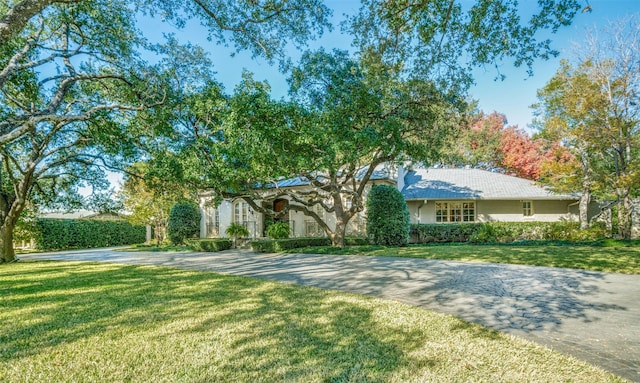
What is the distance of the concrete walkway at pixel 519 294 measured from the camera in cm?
372

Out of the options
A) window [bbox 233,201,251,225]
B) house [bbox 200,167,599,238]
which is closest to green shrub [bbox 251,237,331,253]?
house [bbox 200,167,599,238]

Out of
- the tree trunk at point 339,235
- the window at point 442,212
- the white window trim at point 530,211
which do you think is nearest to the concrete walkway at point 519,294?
the tree trunk at point 339,235

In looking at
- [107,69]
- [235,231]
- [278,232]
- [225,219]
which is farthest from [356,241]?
[107,69]

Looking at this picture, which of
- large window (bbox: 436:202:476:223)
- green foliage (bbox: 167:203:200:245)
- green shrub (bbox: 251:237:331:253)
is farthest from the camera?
green foliage (bbox: 167:203:200:245)

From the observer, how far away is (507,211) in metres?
19.9

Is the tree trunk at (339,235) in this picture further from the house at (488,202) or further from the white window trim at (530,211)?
the white window trim at (530,211)

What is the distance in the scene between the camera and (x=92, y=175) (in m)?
15.1

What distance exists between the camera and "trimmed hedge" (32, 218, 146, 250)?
69.1 ft

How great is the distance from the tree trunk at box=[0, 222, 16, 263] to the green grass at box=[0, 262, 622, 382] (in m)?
10.9

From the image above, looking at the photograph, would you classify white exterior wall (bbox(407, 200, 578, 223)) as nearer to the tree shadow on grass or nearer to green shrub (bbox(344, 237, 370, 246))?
green shrub (bbox(344, 237, 370, 246))

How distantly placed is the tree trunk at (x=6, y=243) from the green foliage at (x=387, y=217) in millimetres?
15770

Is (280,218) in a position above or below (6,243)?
above

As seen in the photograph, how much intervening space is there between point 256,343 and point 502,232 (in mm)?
17956

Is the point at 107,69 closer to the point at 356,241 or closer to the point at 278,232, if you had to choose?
the point at 278,232
